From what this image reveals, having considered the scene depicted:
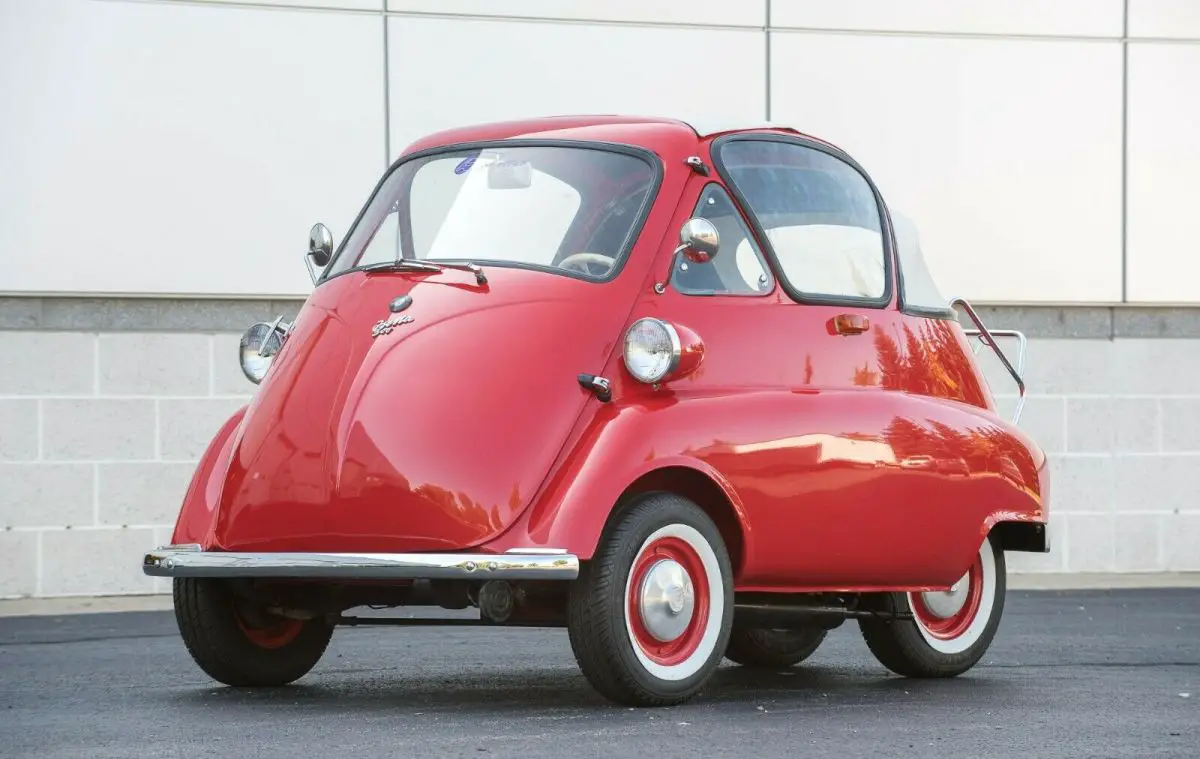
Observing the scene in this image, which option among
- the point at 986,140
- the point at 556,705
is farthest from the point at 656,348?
the point at 986,140

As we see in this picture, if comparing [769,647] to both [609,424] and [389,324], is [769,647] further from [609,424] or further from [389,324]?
[389,324]

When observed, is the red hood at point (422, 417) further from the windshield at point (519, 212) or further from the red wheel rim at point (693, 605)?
the red wheel rim at point (693, 605)

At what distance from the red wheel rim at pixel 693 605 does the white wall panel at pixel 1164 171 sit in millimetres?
8421

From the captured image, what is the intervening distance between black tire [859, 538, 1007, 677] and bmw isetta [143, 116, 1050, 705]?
2cm

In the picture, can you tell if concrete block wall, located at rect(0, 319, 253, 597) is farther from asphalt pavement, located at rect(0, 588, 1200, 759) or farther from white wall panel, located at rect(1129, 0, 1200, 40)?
white wall panel, located at rect(1129, 0, 1200, 40)

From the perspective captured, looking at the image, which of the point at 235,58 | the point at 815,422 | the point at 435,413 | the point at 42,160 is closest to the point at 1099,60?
the point at 235,58

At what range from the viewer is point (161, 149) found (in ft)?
41.5

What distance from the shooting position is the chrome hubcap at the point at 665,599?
6.30 meters

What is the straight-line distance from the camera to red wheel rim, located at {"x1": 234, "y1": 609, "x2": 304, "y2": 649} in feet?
23.3

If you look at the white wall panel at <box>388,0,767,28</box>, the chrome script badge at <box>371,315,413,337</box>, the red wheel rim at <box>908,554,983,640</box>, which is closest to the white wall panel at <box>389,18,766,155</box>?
the white wall panel at <box>388,0,767,28</box>

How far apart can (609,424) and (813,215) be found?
150cm

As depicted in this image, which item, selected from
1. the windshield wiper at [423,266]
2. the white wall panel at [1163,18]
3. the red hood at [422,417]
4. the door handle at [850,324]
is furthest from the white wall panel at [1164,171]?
the red hood at [422,417]

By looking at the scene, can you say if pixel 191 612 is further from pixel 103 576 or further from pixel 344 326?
pixel 103 576

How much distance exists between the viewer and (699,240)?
21.7 ft
